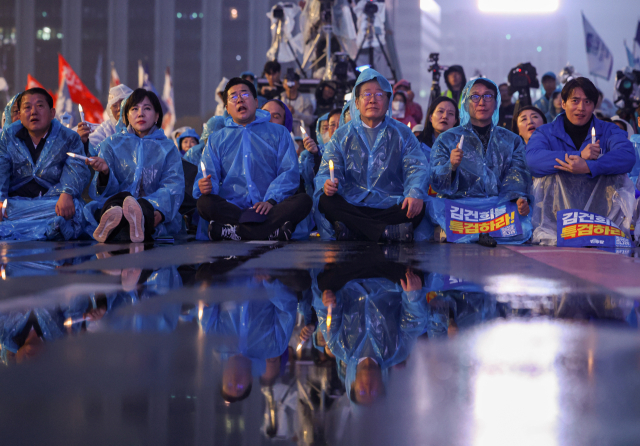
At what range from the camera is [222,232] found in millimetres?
3248

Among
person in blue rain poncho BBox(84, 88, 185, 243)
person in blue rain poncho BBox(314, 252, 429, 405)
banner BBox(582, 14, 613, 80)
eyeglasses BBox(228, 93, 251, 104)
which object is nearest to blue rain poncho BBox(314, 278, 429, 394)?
person in blue rain poncho BBox(314, 252, 429, 405)

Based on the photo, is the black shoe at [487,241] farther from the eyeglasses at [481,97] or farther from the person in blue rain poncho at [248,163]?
the person in blue rain poncho at [248,163]

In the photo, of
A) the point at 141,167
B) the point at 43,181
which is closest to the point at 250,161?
the point at 141,167

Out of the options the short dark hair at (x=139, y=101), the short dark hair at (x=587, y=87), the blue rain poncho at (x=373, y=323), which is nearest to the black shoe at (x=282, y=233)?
the short dark hair at (x=139, y=101)

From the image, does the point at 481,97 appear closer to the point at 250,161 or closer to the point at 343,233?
the point at 343,233

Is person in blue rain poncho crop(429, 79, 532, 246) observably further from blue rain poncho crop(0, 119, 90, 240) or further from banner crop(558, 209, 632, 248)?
blue rain poncho crop(0, 119, 90, 240)

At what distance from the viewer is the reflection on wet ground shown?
27.5 inches

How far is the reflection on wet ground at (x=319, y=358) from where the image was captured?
0.70 m

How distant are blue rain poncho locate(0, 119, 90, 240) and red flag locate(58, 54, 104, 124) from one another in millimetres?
4164

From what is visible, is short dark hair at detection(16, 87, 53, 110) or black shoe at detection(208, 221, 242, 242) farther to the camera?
short dark hair at detection(16, 87, 53, 110)

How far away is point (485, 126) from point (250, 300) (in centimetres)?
249

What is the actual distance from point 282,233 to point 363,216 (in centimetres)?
47

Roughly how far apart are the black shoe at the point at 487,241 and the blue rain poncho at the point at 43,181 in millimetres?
2365

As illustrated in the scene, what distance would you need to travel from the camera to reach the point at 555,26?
91.4ft
